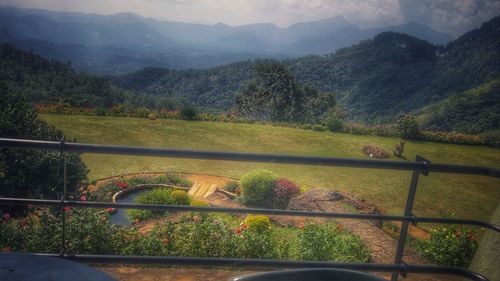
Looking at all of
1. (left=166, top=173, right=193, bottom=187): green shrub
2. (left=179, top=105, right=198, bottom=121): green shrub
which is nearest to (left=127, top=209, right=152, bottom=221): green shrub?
(left=166, top=173, right=193, bottom=187): green shrub

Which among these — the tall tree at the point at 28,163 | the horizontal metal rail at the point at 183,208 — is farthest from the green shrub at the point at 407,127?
the horizontal metal rail at the point at 183,208

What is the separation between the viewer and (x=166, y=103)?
164ft

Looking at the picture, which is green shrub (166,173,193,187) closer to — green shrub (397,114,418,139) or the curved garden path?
the curved garden path

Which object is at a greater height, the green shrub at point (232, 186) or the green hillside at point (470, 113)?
the green hillside at point (470, 113)

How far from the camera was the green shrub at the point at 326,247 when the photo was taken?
5.11m

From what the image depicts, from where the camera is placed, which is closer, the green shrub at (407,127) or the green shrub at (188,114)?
the green shrub at (188,114)

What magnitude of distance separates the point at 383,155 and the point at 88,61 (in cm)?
12862

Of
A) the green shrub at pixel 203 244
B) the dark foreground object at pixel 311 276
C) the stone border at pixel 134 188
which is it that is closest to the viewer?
the dark foreground object at pixel 311 276

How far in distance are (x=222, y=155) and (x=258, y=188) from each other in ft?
27.4

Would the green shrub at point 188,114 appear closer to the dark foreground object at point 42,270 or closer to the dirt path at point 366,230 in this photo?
the dirt path at point 366,230

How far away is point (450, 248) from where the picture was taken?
588 cm

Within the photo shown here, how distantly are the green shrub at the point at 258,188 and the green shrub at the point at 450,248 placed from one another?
460cm

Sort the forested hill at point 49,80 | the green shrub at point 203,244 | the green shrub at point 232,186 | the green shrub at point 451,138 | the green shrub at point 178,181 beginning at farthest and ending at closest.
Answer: the forested hill at point 49,80 → the green shrub at point 451,138 → the green shrub at point 178,181 → the green shrub at point 232,186 → the green shrub at point 203,244

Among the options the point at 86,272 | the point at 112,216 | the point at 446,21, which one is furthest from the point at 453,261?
the point at 446,21
